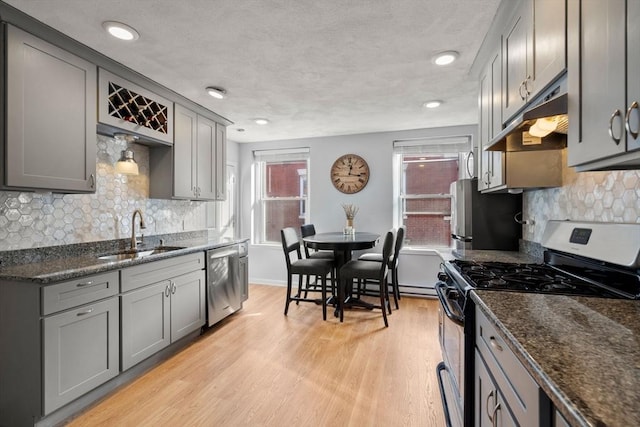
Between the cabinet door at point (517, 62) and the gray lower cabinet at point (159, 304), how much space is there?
2650mm

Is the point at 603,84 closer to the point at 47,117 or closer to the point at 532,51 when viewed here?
the point at 532,51

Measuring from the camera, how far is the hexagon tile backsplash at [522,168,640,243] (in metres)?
1.38

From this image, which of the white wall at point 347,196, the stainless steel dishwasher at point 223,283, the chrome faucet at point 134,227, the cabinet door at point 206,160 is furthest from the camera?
the white wall at point 347,196

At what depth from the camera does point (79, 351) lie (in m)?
1.87

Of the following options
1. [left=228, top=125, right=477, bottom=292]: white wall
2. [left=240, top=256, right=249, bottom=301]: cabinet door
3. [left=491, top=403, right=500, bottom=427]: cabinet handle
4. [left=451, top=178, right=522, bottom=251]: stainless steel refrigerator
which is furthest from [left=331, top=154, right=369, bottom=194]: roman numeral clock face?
[left=491, top=403, right=500, bottom=427]: cabinet handle

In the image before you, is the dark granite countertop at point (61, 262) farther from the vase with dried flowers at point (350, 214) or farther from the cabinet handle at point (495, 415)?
the cabinet handle at point (495, 415)

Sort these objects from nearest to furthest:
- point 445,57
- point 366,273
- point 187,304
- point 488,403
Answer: point 488,403 < point 445,57 < point 187,304 < point 366,273

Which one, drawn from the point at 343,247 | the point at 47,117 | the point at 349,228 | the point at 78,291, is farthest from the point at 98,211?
the point at 349,228

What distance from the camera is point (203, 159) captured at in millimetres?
3482

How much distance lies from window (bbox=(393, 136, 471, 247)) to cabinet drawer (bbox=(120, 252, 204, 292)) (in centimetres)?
282

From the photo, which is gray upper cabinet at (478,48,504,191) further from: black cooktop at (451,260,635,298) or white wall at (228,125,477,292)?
white wall at (228,125,477,292)

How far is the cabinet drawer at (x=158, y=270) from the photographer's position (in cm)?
219

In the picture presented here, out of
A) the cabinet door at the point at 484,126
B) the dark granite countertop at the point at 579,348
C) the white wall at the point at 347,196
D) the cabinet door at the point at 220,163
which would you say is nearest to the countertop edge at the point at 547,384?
the dark granite countertop at the point at 579,348

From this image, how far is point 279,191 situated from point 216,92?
243 centimetres
